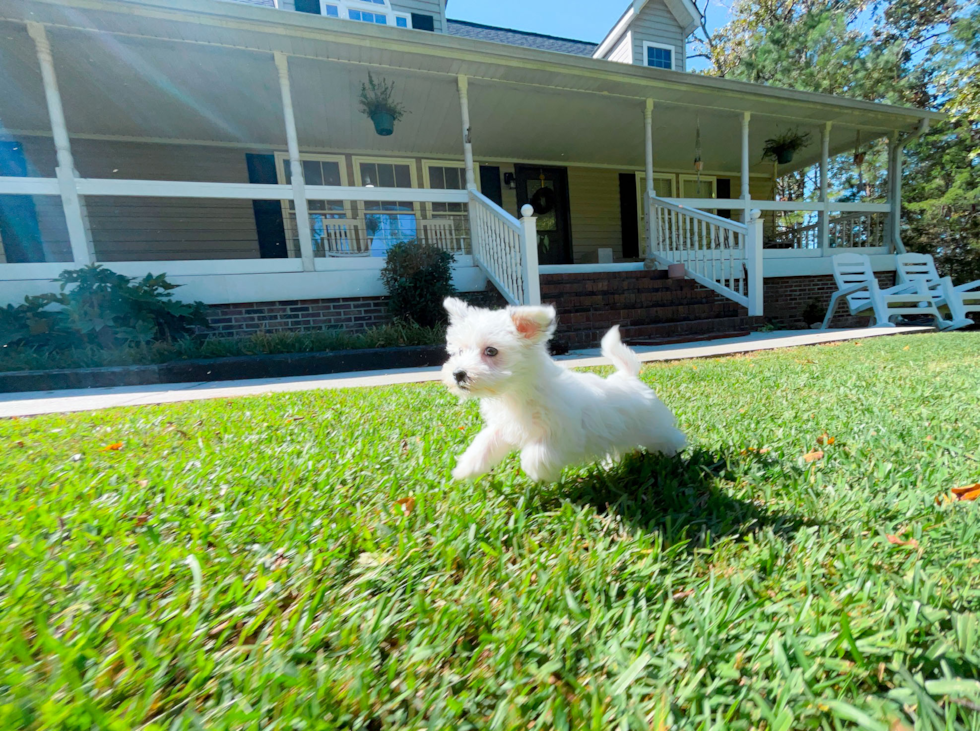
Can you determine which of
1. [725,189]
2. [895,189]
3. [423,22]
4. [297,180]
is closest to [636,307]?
[297,180]

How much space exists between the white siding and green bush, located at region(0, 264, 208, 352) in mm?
13064

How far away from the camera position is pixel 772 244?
12.9 meters

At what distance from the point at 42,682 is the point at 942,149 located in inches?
982

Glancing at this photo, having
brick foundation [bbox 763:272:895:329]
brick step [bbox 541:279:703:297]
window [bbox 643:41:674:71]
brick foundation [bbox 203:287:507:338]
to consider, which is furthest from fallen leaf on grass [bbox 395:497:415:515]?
window [bbox 643:41:674:71]

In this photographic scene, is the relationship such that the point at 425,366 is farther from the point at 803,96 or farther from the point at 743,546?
the point at 803,96

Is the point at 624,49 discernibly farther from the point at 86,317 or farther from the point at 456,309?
the point at 456,309

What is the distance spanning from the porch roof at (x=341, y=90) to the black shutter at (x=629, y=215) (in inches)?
41.8

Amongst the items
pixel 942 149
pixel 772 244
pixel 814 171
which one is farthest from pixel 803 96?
pixel 814 171

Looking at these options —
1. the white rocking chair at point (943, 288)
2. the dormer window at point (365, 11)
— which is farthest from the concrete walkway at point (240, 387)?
the dormer window at point (365, 11)

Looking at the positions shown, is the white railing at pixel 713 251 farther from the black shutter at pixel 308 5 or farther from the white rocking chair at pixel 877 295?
the black shutter at pixel 308 5

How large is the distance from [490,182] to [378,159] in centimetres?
286

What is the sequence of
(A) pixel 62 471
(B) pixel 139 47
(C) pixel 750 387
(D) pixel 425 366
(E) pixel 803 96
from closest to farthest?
(A) pixel 62 471, (C) pixel 750 387, (D) pixel 425 366, (B) pixel 139 47, (E) pixel 803 96

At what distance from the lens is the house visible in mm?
6461

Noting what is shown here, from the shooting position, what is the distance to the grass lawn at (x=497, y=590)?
2.61 feet
